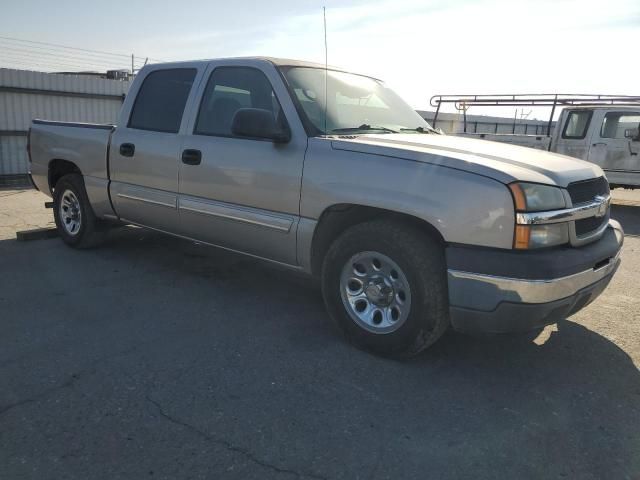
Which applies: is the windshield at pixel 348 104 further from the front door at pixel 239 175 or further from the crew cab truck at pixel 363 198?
the front door at pixel 239 175

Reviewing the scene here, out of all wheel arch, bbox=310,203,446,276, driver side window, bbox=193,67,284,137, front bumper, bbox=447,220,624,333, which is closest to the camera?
front bumper, bbox=447,220,624,333

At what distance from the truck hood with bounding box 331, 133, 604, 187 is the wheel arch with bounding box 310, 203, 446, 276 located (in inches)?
14.2

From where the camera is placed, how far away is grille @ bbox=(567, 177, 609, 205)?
10.1ft

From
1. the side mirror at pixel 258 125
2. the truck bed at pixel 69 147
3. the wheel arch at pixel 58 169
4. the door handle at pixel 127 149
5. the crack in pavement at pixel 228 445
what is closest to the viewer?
the crack in pavement at pixel 228 445

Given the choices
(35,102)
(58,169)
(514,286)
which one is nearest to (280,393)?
(514,286)

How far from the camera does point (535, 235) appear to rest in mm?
2820

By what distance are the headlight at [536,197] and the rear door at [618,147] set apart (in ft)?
29.5

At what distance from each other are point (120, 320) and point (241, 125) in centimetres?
167

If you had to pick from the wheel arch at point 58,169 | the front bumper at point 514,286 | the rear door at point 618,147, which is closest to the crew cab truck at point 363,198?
the front bumper at point 514,286

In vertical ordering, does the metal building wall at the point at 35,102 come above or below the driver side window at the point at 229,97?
above

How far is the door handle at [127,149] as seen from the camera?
4770 millimetres

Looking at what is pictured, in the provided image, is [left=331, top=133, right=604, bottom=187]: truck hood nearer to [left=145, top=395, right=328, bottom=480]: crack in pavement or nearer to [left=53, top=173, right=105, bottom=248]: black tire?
[left=145, top=395, right=328, bottom=480]: crack in pavement

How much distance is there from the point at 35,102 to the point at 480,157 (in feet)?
42.3

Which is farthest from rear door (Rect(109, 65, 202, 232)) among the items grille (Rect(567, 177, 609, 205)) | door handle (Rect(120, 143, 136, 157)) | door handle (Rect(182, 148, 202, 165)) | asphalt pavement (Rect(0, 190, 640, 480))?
grille (Rect(567, 177, 609, 205))
